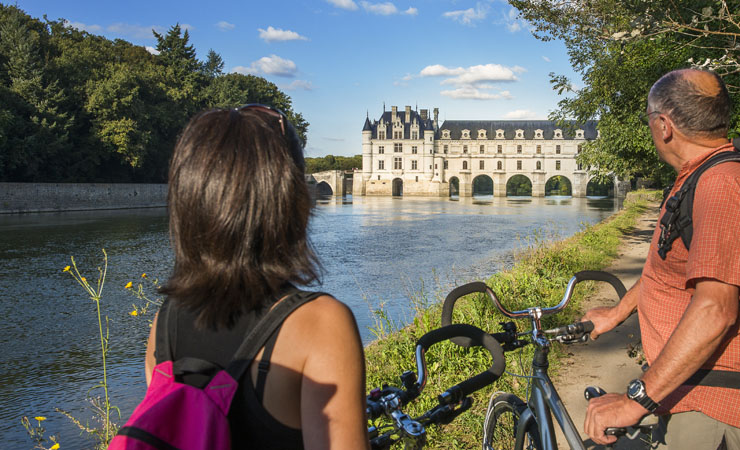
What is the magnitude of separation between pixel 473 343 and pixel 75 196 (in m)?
38.2

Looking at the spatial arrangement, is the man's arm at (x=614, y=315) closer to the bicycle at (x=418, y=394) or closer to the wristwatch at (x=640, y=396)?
the wristwatch at (x=640, y=396)

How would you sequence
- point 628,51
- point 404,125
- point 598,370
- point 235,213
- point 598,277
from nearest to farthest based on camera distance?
1. point 235,213
2. point 598,277
3. point 598,370
4. point 628,51
5. point 404,125

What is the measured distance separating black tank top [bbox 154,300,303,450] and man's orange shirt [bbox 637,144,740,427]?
42.9 inches

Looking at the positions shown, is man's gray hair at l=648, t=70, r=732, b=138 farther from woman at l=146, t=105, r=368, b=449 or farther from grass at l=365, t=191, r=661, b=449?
grass at l=365, t=191, r=661, b=449

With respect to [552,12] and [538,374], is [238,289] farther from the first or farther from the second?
[552,12]

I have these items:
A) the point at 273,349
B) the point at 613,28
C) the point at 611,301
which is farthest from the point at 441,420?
the point at 613,28

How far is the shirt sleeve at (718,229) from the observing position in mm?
1396

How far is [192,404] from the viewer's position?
0.91 metres

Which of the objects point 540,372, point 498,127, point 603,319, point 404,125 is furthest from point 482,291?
point 498,127

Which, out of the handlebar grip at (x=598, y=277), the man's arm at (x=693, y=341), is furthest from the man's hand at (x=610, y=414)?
the handlebar grip at (x=598, y=277)

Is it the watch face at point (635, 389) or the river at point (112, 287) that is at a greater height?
the watch face at point (635, 389)

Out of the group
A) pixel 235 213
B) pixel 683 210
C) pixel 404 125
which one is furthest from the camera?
pixel 404 125

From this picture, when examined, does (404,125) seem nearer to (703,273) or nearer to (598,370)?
(598,370)

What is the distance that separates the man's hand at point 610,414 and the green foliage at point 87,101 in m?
33.6
